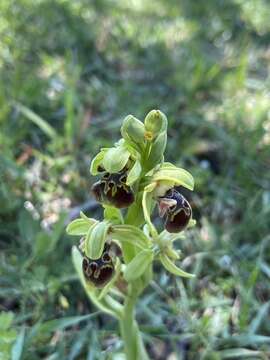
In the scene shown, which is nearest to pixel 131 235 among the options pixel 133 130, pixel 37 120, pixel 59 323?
pixel 133 130

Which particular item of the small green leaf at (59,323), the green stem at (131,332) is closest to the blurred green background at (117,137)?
the small green leaf at (59,323)

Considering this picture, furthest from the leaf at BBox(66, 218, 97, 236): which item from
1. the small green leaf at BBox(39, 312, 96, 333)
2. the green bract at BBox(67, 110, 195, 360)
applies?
the small green leaf at BBox(39, 312, 96, 333)

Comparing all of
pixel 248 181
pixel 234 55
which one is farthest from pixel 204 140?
pixel 234 55

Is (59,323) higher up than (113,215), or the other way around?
(113,215)

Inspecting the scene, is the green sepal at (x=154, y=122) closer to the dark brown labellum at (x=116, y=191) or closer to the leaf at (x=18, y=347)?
the dark brown labellum at (x=116, y=191)

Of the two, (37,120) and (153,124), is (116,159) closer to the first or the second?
(153,124)
